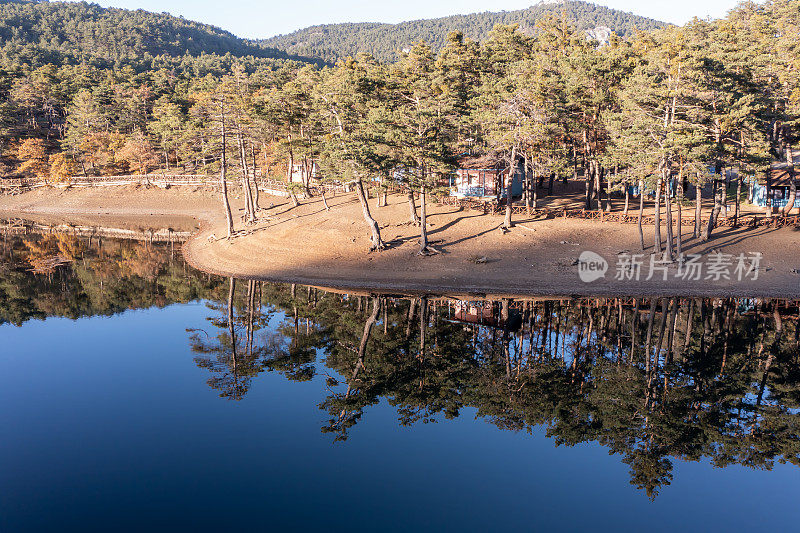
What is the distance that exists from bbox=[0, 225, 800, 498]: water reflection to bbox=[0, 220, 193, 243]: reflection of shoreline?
1967 centimetres

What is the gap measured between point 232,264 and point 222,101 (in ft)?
49.3

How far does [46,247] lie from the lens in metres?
54.9

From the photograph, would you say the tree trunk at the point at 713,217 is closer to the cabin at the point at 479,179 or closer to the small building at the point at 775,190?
the small building at the point at 775,190

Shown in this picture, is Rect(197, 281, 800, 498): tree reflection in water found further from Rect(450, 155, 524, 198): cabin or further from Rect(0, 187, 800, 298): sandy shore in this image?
Rect(450, 155, 524, 198): cabin

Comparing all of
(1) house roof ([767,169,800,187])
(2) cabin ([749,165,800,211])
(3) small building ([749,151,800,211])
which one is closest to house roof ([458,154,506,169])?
(3) small building ([749,151,800,211])

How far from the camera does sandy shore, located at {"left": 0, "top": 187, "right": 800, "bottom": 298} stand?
35094mm

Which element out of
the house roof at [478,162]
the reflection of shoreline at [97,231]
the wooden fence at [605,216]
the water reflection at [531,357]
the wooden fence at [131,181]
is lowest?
the water reflection at [531,357]

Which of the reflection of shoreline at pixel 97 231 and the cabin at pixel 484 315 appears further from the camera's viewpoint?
the reflection of shoreline at pixel 97 231

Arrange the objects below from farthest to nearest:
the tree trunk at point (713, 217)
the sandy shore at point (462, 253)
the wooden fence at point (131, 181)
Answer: the wooden fence at point (131, 181)
the tree trunk at point (713, 217)
the sandy shore at point (462, 253)

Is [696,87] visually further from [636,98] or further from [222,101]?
[222,101]

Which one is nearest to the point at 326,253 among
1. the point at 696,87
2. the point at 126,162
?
the point at 696,87

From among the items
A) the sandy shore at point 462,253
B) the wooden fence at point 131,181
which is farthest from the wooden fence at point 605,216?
the wooden fence at point 131,181

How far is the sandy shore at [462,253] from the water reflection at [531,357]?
1770 mm

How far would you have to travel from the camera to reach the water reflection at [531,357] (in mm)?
18828
